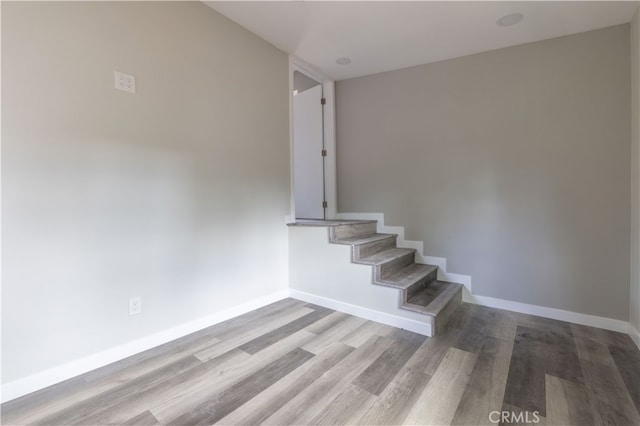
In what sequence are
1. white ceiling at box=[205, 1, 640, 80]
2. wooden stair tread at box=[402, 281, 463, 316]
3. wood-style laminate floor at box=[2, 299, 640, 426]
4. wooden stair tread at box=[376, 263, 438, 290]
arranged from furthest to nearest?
wooden stair tread at box=[376, 263, 438, 290] < wooden stair tread at box=[402, 281, 463, 316] < white ceiling at box=[205, 1, 640, 80] < wood-style laminate floor at box=[2, 299, 640, 426]

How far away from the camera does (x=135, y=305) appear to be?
1943mm

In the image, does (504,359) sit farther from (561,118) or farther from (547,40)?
(547,40)

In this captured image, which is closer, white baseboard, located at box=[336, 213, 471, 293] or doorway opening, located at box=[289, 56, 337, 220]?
white baseboard, located at box=[336, 213, 471, 293]

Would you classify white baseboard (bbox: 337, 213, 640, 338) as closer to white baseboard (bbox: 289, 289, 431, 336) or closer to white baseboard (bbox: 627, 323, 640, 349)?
white baseboard (bbox: 627, 323, 640, 349)

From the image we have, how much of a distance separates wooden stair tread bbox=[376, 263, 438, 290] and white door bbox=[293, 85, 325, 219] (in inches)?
58.3

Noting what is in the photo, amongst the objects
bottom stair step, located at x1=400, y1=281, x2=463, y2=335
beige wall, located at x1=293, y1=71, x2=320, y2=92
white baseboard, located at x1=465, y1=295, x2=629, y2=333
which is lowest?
white baseboard, located at x1=465, y1=295, x2=629, y2=333

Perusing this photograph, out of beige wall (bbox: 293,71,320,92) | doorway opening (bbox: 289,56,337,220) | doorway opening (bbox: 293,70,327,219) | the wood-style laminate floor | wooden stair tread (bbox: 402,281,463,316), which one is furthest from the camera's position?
beige wall (bbox: 293,71,320,92)

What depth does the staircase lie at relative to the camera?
7.86ft

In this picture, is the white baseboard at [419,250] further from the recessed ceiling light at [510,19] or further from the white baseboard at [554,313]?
the recessed ceiling light at [510,19]

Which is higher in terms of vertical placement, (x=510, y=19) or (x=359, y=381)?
(x=510, y=19)

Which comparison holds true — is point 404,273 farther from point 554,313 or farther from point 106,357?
point 106,357

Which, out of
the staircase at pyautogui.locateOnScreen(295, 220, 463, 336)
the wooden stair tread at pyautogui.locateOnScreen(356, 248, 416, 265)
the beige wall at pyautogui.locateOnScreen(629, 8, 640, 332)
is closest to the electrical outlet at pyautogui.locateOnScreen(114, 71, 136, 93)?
the staircase at pyautogui.locateOnScreen(295, 220, 463, 336)

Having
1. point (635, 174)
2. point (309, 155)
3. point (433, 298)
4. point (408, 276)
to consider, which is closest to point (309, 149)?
point (309, 155)

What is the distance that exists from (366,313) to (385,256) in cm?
60
